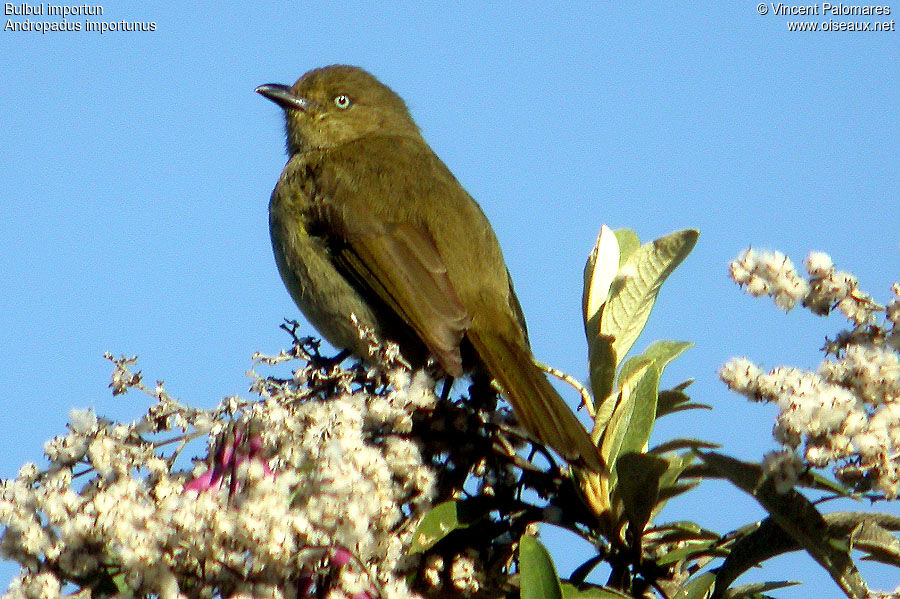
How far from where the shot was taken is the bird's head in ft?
19.6

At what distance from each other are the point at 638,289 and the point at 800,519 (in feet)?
2.86

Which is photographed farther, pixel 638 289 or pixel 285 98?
pixel 285 98

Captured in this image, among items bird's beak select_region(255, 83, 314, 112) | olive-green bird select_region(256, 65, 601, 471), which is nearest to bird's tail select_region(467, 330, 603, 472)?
olive-green bird select_region(256, 65, 601, 471)

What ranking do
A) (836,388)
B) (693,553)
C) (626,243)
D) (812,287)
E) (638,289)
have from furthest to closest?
1. (626,243)
2. (638,289)
3. (693,553)
4. (812,287)
5. (836,388)

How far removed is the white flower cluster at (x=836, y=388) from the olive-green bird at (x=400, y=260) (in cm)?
126

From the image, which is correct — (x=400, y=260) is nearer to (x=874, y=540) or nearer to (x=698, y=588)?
(x=698, y=588)

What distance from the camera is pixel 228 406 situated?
8.48 ft

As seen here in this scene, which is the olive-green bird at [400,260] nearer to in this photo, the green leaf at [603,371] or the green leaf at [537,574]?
the green leaf at [603,371]

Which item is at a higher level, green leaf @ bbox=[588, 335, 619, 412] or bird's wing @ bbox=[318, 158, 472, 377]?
bird's wing @ bbox=[318, 158, 472, 377]

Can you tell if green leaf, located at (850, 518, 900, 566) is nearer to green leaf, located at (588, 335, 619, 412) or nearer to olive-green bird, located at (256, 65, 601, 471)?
green leaf, located at (588, 335, 619, 412)

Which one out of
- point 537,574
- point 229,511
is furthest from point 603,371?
point 229,511

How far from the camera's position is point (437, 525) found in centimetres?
262

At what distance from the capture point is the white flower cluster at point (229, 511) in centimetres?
215

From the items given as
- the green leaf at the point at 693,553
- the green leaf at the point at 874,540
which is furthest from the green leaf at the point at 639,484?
the green leaf at the point at 874,540
